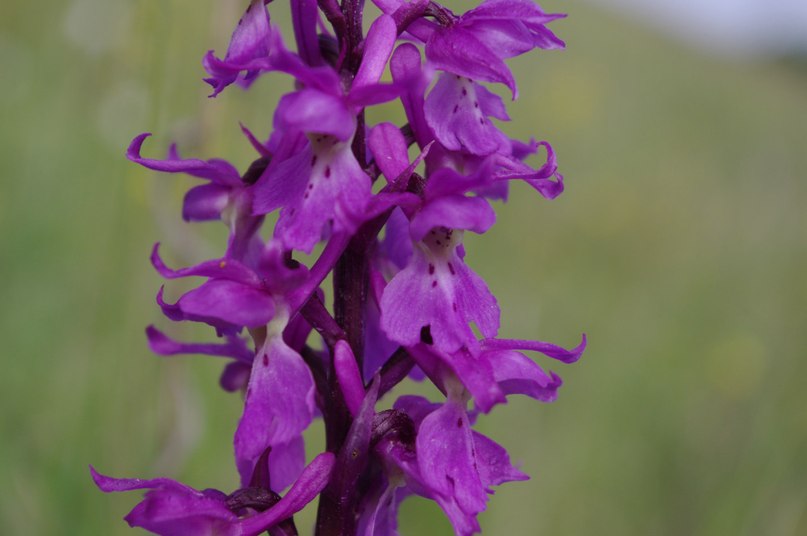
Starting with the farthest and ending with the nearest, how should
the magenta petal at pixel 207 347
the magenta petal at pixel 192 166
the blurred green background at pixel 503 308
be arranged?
the blurred green background at pixel 503 308 < the magenta petal at pixel 207 347 < the magenta petal at pixel 192 166

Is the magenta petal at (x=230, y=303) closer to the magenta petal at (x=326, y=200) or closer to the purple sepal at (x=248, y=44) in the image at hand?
the magenta petal at (x=326, y=200)

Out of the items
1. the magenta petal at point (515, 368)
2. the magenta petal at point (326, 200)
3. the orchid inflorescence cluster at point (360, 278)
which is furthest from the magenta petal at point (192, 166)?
the magenta petal at point (515, 368)

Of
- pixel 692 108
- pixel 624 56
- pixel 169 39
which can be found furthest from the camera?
pixel 624 56

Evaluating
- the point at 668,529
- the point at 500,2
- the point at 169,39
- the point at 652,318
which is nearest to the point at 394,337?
the point at 500,2

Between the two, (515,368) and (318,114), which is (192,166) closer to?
(318,114)

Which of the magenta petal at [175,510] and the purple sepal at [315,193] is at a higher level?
the purple sepal at [315,193]

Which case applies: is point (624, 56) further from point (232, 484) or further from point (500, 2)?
point (500, 2)
